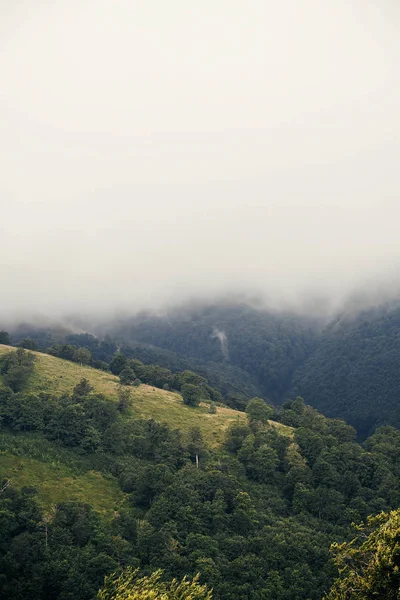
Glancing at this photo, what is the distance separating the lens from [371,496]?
3191 inches

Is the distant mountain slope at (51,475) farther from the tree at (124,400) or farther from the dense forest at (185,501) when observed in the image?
the tree at (124,400)

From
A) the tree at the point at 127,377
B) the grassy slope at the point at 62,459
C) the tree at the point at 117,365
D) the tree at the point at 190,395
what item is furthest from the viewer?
the tree at the point at 117,365

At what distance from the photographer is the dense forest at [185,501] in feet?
183

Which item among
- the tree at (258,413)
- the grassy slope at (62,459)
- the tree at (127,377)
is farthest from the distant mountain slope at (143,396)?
the tree at (258,413)

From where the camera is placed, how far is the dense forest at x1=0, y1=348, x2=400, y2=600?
55.9 metres

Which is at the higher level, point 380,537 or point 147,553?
point 380,537

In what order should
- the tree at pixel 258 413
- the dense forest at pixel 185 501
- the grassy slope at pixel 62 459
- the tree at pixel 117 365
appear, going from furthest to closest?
the tree at pixel 117 365 < the tree at pixel 258 413 < the grassy slope at pixel 62 459 < the dense forest at pixel 185 501

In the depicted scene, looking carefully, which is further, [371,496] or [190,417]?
[190,417]

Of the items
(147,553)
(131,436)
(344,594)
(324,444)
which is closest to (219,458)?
(131,436)

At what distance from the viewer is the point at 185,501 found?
71062mm

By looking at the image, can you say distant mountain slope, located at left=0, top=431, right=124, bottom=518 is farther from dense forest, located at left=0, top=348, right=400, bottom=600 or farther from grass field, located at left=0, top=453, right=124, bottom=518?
dense forest, located at left=0, top=348, right=400, bottom=600

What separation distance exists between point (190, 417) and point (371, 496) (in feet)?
153

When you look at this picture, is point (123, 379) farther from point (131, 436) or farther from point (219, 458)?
point (219, 458)

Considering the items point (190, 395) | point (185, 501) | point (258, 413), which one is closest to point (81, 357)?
point (190, 395)
